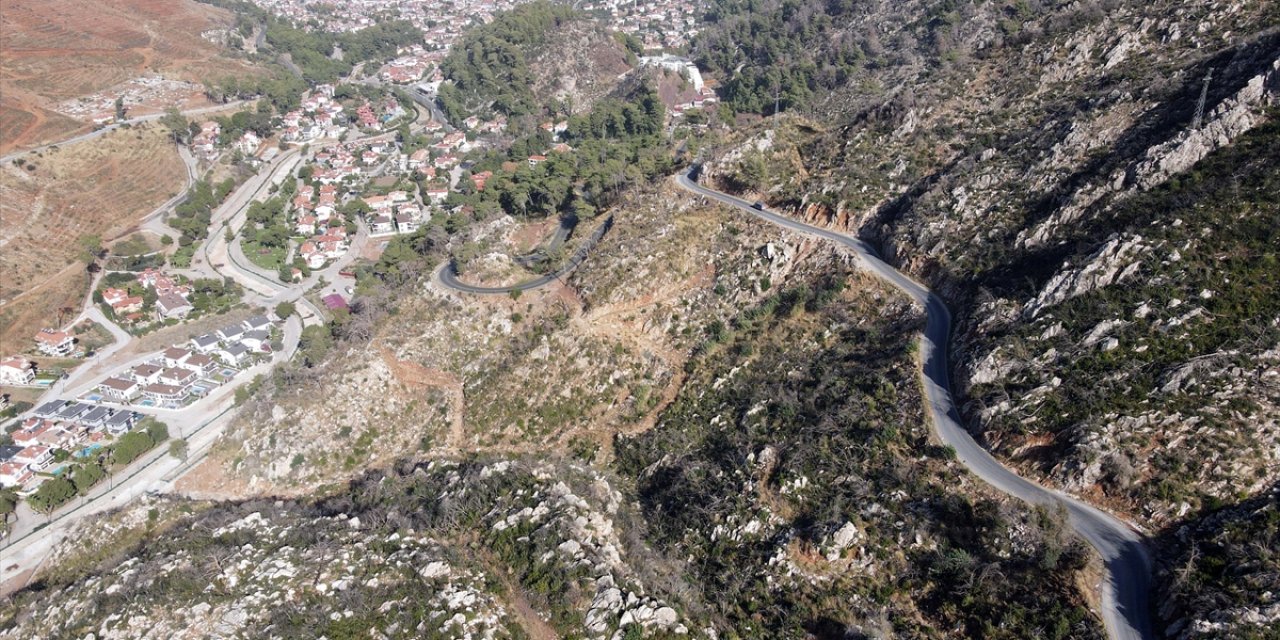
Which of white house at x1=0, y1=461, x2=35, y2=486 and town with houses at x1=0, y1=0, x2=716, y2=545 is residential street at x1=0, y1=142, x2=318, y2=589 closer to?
town with houses at x1=0, y1=0, x2=716, y2=545

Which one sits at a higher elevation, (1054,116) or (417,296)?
(1054,116)

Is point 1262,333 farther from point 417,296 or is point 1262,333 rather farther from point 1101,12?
point 417,296

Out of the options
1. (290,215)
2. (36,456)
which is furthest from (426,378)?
(290,215)

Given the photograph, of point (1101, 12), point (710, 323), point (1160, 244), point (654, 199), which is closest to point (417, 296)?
point (654, 199)

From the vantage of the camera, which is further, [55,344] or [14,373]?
[55,344]

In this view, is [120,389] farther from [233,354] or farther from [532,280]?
[532,280]

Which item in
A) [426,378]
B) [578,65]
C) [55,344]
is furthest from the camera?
[578,65]

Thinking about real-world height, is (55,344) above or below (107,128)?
below

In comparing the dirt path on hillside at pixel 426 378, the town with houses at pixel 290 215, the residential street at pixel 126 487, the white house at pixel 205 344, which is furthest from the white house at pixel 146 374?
the dirt path on hillside at pixel 426 378

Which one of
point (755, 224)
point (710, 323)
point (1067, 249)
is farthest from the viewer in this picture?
point (755, 224)
